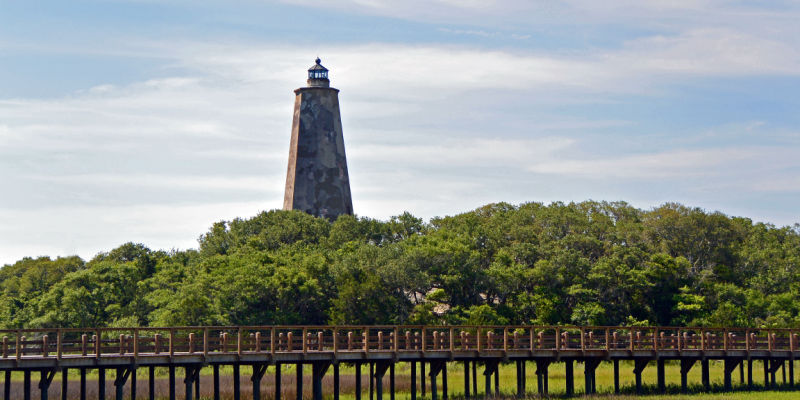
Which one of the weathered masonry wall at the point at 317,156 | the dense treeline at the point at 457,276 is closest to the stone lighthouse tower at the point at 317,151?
the weathered masonry wall at the point at 317,156

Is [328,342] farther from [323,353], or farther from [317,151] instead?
[317,151]

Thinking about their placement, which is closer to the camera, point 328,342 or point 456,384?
point 328,342

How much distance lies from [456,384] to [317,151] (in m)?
38.1

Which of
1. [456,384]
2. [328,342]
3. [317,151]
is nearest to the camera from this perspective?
[328,342]

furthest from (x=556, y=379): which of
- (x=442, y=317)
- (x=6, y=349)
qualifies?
(x=6, y=349)

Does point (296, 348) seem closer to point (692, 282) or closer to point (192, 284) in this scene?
point (192, 284)

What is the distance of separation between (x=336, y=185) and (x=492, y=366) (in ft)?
165

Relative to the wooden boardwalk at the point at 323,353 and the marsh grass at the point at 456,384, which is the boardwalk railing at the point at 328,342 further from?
the marsh grass at the point at 456,384

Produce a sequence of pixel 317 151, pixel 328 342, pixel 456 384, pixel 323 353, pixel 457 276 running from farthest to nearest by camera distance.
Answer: pixel 317 151 < pixel 457 276 < pixel 456 384 < pixel 328 342 < pixel 323 353

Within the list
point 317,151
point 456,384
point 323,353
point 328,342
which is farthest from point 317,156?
point 323,353

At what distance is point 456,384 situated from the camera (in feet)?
206

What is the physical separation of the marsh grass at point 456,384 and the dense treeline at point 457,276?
13.0 feet

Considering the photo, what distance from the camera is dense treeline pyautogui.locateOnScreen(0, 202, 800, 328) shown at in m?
72.2

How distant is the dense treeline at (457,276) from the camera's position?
237 feet
